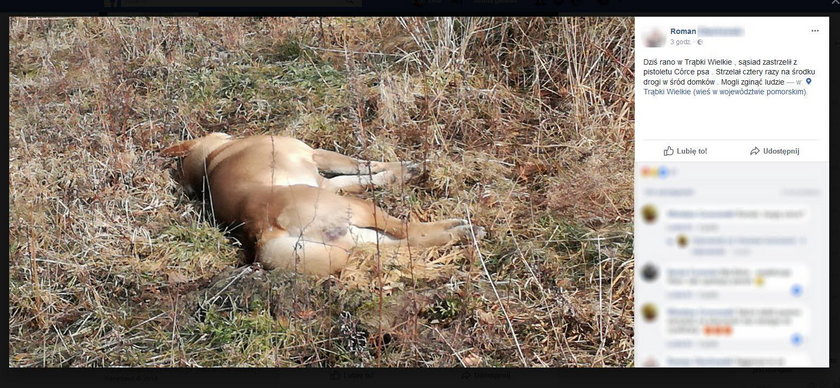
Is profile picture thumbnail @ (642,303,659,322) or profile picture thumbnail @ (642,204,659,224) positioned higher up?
profile picture thumbnail @ (642,204,659,224)

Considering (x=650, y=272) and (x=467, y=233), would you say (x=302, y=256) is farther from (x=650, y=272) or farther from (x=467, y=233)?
(x=650, y=272)

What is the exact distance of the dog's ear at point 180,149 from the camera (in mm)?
5071

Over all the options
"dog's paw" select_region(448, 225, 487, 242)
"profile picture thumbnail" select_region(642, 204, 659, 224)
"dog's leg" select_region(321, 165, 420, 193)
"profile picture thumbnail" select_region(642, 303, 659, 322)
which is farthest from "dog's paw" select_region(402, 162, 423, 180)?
"profile picture thumbnail" select_region(642, 303, 659, 322)

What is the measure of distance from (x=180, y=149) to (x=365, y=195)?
972 millimetres

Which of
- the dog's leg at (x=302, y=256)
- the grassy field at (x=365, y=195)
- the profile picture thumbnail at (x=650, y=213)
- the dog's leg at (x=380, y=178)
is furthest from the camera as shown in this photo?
the dog's leg at (x=380, y=178)

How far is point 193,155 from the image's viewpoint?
5117mm

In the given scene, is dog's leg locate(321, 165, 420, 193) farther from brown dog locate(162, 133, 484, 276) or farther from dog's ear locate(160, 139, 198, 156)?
dog's ear locate(160, 139, 198, 156)

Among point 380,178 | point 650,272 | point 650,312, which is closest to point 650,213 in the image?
point 650,272

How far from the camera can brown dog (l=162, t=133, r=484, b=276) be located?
4.64m

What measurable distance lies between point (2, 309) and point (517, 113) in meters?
2.52

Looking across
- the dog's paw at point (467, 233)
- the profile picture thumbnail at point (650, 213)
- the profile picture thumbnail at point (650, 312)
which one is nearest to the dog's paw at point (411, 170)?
the dog's paw at point (467, 233)

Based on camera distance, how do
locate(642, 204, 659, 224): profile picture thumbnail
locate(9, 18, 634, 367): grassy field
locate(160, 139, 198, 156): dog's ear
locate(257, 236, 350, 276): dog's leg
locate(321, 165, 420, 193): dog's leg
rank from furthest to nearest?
locate(160, 139, 198, 156): dog's ear → locate(321, 165, 420, 193): dog's leg → locate(257, 236, 350, 276): dog's leg → locate(9, 18, 634, 367): grassy field → locate(642, 204, 659, 224): profile picture thumbnail

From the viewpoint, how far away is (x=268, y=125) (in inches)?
204

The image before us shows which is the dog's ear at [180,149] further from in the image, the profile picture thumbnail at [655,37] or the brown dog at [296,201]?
the profile picture thumbnail at [655,37]
